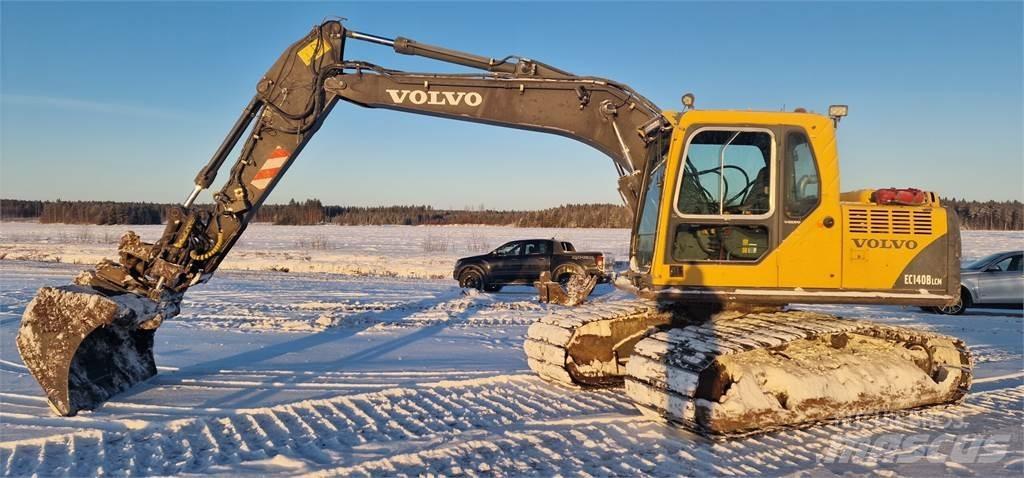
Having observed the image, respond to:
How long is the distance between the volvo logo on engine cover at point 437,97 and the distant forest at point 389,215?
5638cm

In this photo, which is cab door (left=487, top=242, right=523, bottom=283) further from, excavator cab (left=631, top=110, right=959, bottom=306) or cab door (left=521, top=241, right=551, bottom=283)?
excavator cab (left=631, top=110, right=959, bottom=306)

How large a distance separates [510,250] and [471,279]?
4.59ft

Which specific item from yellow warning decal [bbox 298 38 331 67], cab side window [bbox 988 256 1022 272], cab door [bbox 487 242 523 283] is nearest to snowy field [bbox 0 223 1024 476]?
yellow warning decal [bbox 298 38 331 67]

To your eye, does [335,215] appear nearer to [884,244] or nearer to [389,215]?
[389,215]

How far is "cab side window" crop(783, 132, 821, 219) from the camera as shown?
21.8 feet

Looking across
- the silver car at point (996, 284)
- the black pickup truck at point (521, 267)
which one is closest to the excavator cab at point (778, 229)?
the silver car at point (996, 284)

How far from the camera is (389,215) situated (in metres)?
93.9

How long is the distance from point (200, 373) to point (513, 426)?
158 inches

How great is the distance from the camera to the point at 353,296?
1662 cm

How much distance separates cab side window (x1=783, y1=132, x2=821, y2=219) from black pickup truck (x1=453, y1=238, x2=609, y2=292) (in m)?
12.9

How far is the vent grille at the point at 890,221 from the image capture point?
6691mm

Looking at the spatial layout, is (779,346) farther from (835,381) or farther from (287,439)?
(287,439)

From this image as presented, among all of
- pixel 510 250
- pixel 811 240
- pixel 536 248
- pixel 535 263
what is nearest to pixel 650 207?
pixel 811 240

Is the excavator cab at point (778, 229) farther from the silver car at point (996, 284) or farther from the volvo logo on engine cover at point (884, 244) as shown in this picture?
→ the silver car at point (996, 284)
